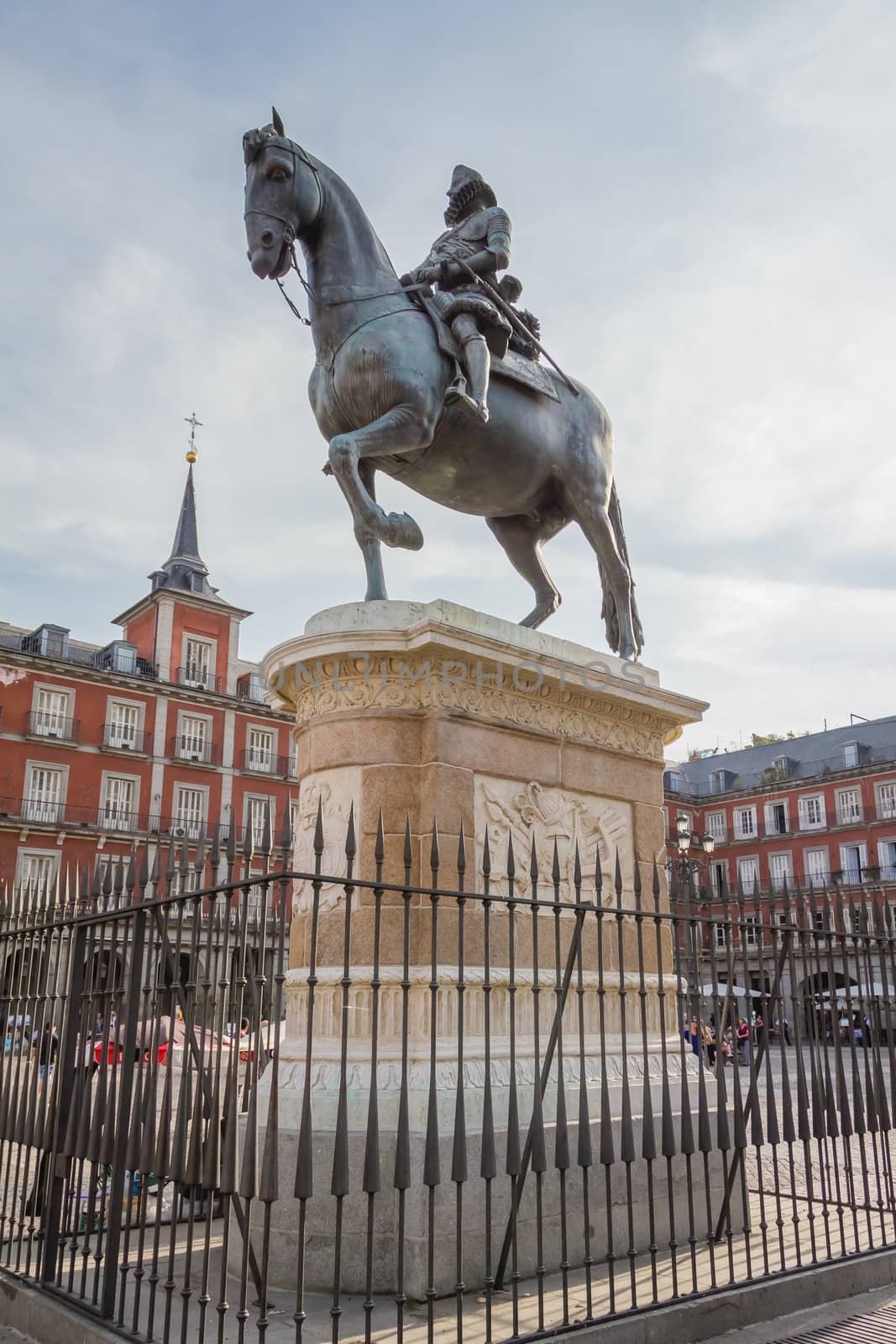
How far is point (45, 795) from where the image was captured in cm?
3616

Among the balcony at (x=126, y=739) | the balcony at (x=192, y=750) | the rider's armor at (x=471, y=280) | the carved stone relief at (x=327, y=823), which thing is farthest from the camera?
the balcony at (x=192, y=750)

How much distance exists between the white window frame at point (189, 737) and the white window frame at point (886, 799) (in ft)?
98.6

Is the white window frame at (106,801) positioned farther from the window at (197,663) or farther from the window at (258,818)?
the window at (197,663)

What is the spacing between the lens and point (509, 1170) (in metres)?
3.78

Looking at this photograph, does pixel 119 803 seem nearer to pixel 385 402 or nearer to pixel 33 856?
pixel 33 856

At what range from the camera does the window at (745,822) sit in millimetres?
53594

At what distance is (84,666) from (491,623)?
113ft

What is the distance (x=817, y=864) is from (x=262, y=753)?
27.3 meters

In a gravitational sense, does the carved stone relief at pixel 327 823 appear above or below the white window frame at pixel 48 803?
below

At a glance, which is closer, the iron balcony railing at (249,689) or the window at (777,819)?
the iron balcony railing at (249,689)

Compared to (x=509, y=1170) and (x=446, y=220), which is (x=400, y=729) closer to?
(x=509, y=1170)

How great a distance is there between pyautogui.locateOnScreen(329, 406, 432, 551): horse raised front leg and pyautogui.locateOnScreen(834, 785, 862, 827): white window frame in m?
47.1

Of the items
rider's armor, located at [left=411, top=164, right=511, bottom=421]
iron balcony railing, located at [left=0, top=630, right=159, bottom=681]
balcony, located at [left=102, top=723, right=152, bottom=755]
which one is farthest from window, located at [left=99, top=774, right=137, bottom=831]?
rider's armor, located at [left=411, top=164, right=511, bottom=421]

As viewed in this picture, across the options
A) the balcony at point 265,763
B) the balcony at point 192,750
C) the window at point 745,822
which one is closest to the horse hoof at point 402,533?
the balcony at point 192,750
